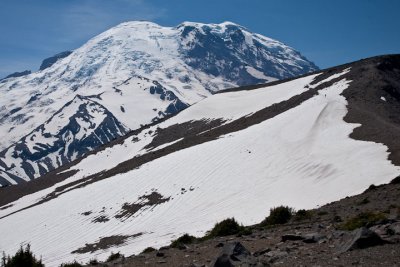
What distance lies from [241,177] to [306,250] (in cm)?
3355

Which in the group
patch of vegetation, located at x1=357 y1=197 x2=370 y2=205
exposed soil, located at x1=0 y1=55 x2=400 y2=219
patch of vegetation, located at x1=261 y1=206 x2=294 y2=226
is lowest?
patch of vegetation, located at x1=357 y1=197 x2=370 y2=205

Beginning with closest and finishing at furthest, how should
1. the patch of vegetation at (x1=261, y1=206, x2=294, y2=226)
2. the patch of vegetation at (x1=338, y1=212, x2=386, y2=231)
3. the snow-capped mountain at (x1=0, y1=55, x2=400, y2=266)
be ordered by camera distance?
the patch of vegetation at (x1=338, y1=212, x2=386, y2=231)
the patch of vegetation at (x1=261, y1=206, x2=294, y2=226)
the snow-capped mountain at (x1=0, y1=55, x2=400, y2=266)

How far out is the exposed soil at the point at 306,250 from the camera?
10719 mm

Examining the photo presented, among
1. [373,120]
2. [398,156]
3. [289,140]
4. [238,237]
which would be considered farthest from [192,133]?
[238,237]

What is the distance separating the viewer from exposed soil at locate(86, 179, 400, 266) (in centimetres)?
Result: 1072

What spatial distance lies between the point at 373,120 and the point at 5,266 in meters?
43.5

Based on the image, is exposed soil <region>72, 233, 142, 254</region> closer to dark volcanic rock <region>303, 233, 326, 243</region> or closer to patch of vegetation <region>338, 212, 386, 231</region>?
patch of vegetation <region>338, 212, 386, 231</region>

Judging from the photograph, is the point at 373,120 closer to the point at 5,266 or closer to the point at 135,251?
the point at 135,251

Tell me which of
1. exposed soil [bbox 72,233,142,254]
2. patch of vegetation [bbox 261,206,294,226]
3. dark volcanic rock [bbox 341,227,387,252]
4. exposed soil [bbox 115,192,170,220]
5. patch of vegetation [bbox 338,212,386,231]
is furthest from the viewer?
exposed soil [bbox 115,192,170,220]

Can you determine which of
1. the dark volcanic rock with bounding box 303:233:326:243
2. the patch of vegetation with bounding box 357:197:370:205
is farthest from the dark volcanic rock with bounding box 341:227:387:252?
the patch of vegetation with bounding box 357:197:370:205

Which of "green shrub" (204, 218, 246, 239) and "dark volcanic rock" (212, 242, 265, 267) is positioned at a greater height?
"dark volcanic rock" (212, 242, 265, 267)

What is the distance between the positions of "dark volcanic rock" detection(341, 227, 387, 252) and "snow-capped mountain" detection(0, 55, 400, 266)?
64.4 feet

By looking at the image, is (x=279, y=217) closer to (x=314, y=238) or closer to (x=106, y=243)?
(x=314, y=238)

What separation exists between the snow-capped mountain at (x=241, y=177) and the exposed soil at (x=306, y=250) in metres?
13.7
